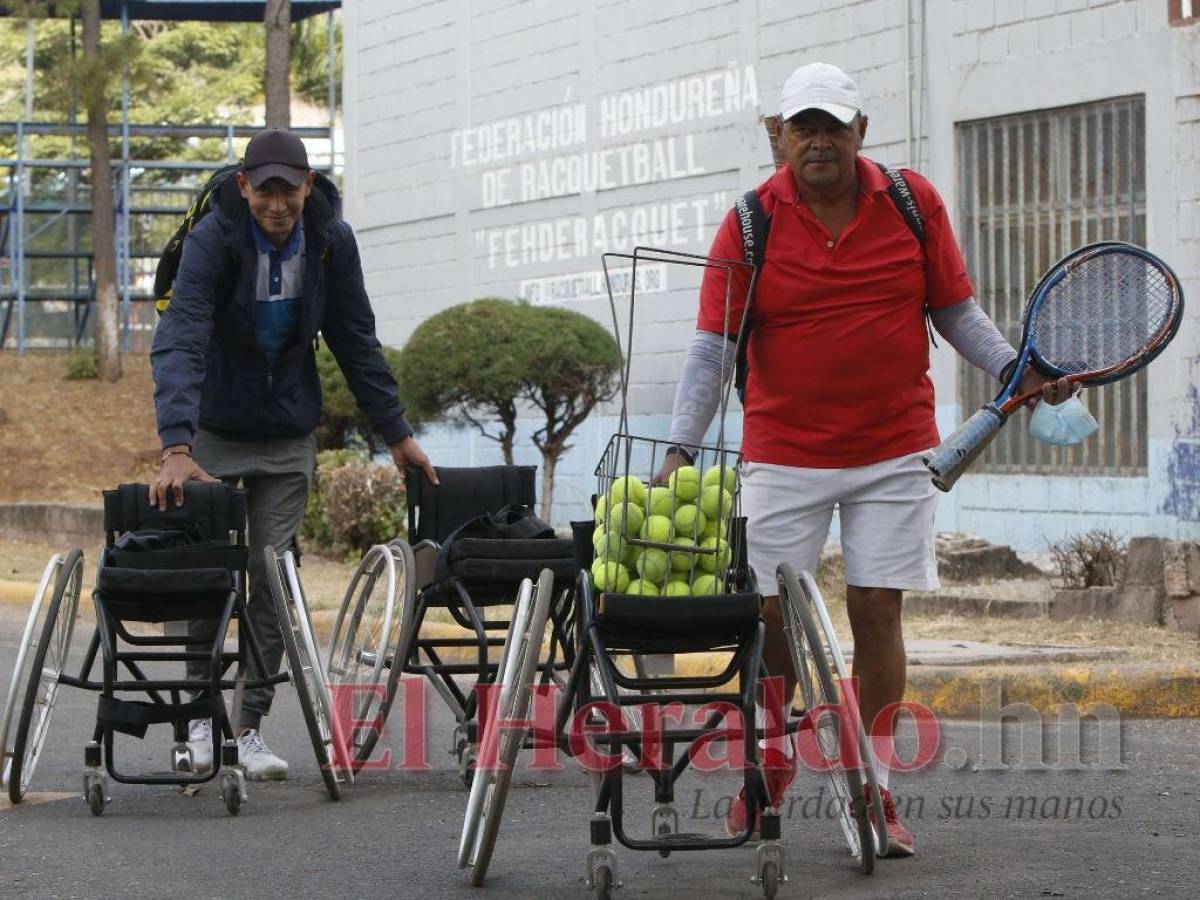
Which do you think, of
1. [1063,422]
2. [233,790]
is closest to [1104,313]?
[1063,422]

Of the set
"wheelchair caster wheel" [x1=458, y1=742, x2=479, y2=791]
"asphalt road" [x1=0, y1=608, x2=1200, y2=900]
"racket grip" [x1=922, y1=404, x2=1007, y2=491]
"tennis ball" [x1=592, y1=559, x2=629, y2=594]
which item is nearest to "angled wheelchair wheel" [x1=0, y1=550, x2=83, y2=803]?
"asphalt road" [x1=0, y1=608, x2=1200, y2=900]

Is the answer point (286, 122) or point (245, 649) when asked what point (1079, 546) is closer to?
point (245, 649)

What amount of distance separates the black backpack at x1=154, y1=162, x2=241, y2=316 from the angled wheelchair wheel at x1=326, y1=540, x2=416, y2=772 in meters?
1.13

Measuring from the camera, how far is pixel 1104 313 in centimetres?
592

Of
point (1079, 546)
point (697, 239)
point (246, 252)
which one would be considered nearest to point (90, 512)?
point (697, 239)

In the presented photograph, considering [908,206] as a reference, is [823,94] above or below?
above

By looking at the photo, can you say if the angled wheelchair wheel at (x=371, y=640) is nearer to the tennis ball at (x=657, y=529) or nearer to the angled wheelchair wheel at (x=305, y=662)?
the angled wheelchair wheel at (x=305, y=662)

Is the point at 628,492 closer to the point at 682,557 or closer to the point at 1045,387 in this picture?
the point at 682,557

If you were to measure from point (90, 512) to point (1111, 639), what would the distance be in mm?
11046

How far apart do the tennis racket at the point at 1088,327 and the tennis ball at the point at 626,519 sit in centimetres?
85

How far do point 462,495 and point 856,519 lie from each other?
2092 millimetres

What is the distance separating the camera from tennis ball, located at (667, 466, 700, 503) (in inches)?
208

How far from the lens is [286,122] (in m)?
20.9

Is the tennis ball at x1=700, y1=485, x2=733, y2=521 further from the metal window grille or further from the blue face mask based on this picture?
the metal window grille
